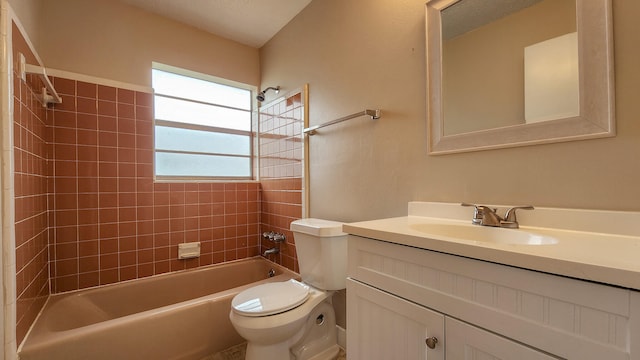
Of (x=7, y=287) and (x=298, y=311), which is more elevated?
(x=7, y=287)

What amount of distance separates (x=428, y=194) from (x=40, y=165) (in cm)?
228

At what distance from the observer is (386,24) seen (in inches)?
56.7

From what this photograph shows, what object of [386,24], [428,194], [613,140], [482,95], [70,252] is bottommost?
[70,252]

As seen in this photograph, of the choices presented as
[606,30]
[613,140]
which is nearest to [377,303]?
[613,140]

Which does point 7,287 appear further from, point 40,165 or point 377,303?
point 377,303

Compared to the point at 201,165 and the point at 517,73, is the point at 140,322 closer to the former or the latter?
the point at 201,165

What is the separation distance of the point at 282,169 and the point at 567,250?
1953 millimetres

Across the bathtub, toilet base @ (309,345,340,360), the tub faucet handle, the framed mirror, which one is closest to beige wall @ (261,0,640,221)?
the framed mirror

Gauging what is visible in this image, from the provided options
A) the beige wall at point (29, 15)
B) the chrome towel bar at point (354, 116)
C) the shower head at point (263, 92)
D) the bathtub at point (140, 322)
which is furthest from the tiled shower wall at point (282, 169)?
the beige wall at point (29, 15)

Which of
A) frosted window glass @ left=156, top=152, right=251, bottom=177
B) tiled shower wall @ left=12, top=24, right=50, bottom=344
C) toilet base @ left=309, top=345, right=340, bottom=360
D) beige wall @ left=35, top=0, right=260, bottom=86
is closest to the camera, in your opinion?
tiled shower wall @ left=12, top=24, right=50, bottom=344

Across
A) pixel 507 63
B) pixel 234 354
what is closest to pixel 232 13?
pixel 507 63

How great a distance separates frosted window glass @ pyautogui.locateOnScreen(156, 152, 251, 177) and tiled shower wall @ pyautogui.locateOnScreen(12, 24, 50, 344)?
71 centimetres

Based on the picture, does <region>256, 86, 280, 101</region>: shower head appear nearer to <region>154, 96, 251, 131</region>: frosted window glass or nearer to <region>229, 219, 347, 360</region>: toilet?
<region>154, 96, 251, 131</region>: frosted window glass

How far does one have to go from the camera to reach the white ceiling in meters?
2.00
